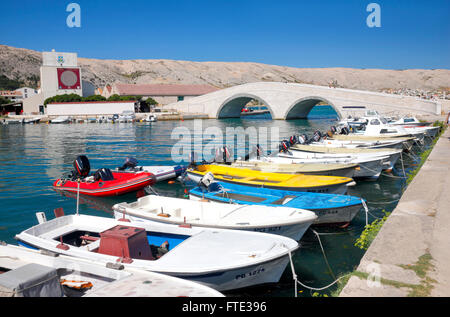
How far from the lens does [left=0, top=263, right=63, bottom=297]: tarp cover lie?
469 centimetres

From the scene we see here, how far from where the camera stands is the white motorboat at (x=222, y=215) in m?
8.55

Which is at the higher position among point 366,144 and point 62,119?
point 62,119

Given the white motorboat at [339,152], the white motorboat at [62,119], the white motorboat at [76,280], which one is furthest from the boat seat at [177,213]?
the white motorboat at [62,119]

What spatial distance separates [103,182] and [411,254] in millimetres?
11742

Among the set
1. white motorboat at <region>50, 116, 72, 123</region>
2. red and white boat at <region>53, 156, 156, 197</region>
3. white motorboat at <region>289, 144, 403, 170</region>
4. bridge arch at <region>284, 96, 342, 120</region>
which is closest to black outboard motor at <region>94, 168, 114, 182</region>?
red and white boat at <region>53, 156, 156, 197</region>

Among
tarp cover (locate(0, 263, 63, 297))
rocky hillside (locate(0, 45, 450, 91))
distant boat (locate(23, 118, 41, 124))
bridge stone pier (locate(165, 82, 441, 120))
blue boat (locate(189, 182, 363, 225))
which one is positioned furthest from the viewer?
rocky hillside (locate(0, 45, 450, 91))

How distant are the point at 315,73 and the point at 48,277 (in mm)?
193773

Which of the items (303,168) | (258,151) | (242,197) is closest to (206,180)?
(242,197)

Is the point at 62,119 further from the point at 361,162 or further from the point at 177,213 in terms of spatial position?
the point at 177,213

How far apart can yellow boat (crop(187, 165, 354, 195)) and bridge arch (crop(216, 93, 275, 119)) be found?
4847cm

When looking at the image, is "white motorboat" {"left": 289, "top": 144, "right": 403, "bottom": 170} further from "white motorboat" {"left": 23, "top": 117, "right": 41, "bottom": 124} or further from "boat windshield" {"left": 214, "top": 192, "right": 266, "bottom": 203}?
"white motorboat" {"left": 23, "top": 117, "right": 41, "bottom": 124}

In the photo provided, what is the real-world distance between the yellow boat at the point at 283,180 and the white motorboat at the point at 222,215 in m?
3.12

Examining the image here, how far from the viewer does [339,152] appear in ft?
64.9
